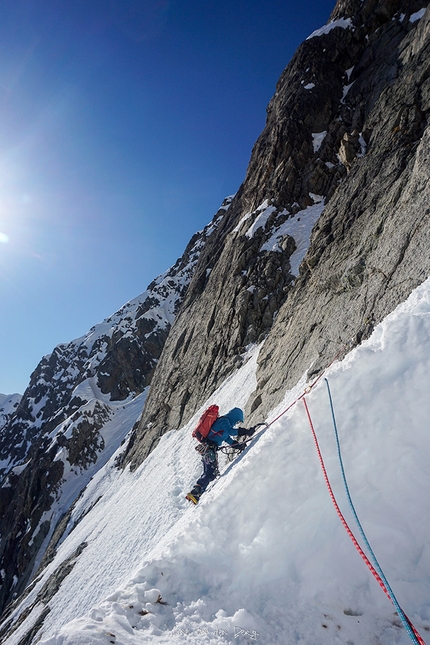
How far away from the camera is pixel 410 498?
3729 millimetres

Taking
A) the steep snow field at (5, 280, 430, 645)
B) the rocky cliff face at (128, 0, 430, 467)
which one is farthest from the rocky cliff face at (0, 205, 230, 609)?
the steep snow field at (5, 280, 430, 645)

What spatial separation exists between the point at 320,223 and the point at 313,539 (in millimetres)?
16042

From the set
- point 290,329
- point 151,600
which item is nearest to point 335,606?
point 151,600

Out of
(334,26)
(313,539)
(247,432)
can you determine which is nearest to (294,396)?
(247,432)

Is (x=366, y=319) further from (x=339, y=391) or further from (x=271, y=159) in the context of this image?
(x=271, y=159)

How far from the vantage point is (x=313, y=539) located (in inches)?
157

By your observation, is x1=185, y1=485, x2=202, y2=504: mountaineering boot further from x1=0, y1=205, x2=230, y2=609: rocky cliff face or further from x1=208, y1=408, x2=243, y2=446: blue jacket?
x1=0, y1=205, x2=230, y2=609: rocky cliff face

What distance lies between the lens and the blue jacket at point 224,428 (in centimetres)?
812

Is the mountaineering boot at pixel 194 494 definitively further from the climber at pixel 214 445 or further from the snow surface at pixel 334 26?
the snow surface at pixel 334 26

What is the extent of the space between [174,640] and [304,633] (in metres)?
1.43

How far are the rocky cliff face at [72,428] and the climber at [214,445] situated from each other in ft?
125

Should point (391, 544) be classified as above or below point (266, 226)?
below

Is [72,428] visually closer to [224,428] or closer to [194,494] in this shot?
[194,494]

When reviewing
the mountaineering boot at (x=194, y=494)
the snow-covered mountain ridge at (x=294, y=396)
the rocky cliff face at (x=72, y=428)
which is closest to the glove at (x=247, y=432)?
the snow-covered mountain ridge at (x=294, y=396)
